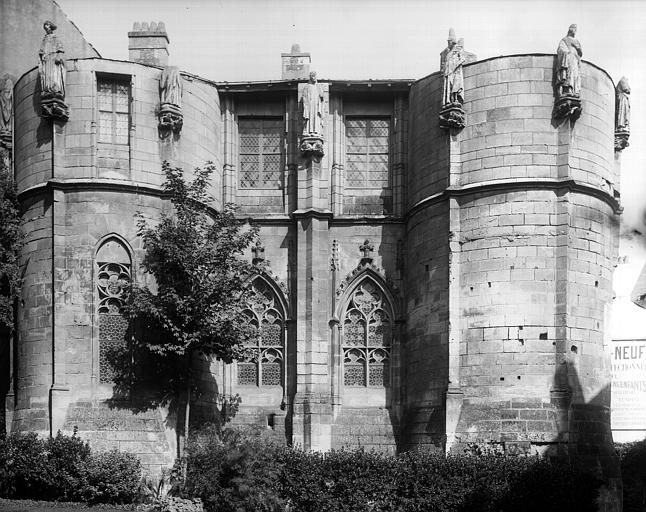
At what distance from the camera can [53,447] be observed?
984 inches

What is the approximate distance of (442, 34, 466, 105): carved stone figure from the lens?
27344mm

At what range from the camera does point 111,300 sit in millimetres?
27469

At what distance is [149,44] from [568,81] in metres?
Result: 13.3

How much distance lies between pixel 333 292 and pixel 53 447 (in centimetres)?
923

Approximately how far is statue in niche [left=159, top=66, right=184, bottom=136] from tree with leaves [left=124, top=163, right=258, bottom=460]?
1.47 metres

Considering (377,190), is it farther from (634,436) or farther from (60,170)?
(634,436)

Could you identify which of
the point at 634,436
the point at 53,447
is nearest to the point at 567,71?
the point at 53,447

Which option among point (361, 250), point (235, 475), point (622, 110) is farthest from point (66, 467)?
point (622, 110)

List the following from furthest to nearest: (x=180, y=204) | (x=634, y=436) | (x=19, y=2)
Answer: (x=634, y=436), (x=19, y=2), (x=180, y=204)

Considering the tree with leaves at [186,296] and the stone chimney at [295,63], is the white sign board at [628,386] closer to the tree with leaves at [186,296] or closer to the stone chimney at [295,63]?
the stone chimney at [295,63]

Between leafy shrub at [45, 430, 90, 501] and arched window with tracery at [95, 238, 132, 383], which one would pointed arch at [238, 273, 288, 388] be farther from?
leafy shrub at [45, 430, 90, 501]

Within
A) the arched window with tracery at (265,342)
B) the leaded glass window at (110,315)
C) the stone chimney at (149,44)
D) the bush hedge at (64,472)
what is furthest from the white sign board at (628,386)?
the bush hedge at (64,472)

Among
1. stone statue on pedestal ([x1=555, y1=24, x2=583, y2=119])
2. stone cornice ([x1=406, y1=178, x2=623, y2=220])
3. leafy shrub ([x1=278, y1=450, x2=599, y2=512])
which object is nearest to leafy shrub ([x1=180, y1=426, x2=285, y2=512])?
leafy shrub ([x1=278, y1=450, x2=599, y2=512])

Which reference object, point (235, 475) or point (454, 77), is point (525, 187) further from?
point (235, 475)
